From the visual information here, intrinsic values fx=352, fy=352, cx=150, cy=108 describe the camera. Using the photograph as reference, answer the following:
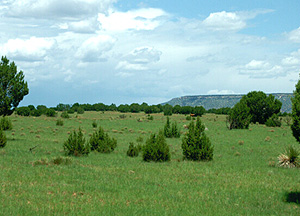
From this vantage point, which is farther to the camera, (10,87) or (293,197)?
(10,87)

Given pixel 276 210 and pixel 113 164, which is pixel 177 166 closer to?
pixel 113 164

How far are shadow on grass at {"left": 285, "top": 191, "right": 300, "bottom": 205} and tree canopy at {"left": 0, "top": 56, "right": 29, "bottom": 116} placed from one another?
2369cm

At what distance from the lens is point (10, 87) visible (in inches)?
1172

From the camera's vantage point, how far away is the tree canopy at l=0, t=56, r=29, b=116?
1143 inches

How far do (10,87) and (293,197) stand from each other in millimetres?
24893

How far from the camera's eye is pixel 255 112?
6869cm

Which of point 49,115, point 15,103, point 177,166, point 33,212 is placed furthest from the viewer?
point 49,115

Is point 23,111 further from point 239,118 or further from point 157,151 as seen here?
point 157,151

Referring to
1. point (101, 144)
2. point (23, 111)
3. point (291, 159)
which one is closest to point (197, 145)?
point (291, 159)

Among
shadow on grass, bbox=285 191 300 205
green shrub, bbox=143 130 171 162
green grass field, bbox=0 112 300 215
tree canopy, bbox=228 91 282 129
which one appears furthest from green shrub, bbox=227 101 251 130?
shadow on grass, bbox=285 191 300 205

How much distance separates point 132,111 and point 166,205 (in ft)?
351

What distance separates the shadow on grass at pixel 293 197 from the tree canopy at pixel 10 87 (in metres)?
23.7

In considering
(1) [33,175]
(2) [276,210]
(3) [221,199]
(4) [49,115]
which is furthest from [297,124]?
(4) [49,115]

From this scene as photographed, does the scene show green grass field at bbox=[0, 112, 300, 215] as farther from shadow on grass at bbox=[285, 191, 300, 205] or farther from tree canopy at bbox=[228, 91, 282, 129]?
tree canopy at bbox=[228, 91, 282, 129]
